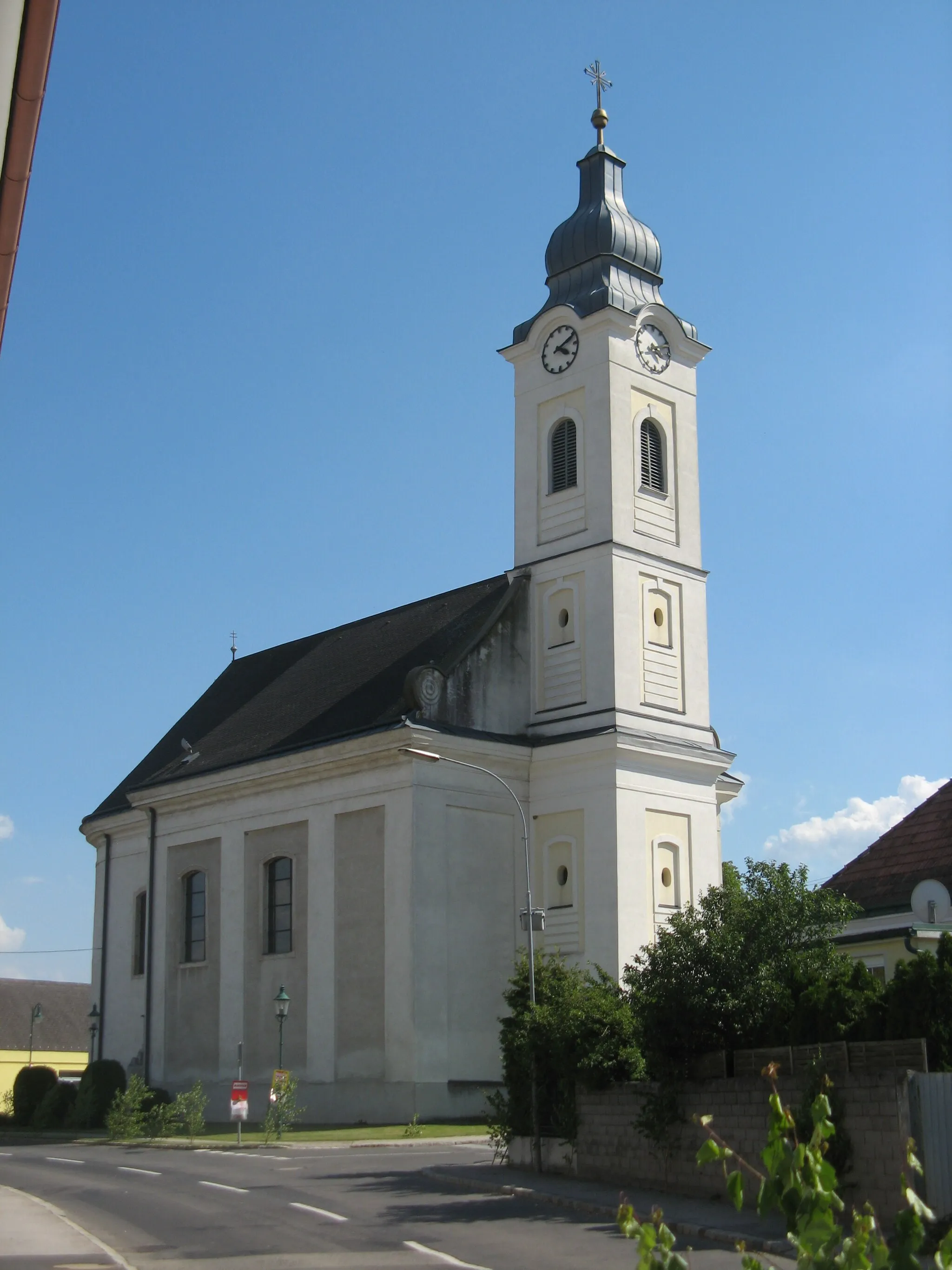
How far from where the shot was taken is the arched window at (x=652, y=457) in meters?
38.4

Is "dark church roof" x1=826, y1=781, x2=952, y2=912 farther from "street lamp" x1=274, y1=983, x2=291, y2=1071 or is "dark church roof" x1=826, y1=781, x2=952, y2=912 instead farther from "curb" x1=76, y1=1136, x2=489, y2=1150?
"street lamp" x1=274, y1=983, x2=291, y2=1071

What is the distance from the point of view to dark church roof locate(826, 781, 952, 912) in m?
28.2

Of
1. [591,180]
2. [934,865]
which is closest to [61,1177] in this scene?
[934,865]

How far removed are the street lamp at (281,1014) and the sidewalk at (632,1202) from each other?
10.5m

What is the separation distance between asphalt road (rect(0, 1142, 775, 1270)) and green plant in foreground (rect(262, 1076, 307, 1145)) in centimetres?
394

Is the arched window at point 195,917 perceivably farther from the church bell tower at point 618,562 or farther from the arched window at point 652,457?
the arched window at point 652,457

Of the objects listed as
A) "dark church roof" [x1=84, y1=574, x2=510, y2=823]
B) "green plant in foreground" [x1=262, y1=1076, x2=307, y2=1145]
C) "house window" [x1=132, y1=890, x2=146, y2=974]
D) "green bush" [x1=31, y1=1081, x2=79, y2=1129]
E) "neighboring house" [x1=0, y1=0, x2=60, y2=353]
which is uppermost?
"dark church roof" [x1=84, y1=574, x2=510, y2=823]

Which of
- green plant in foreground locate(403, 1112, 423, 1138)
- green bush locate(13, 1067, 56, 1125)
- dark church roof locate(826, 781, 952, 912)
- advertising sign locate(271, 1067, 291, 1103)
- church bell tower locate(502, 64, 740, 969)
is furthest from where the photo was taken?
green bush locate(13, 1067, 56, 1125)

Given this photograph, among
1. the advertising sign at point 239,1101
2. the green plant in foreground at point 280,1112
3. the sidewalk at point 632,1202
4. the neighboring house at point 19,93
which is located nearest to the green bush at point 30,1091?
the green plant in foreground at point 280,1112

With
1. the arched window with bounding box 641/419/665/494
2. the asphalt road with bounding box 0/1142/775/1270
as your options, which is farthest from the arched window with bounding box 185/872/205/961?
the arched window with bounding box 641/419/665/494

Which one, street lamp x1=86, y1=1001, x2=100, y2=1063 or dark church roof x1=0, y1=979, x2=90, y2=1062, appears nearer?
street lamp x1=86, y1=1001, x2=100, y2=1063

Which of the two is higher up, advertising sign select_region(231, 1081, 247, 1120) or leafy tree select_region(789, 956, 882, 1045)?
leafy tree select_region(789, 956, 882, 1045)

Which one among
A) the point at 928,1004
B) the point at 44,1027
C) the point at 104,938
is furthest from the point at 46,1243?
the point at 44,1027

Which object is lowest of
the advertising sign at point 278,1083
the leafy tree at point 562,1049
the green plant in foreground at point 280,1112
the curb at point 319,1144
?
the curb at point 319,1144
